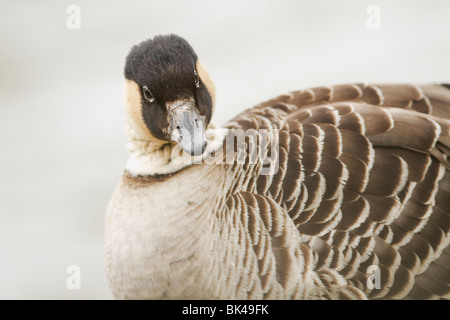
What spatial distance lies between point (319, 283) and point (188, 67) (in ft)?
3.27

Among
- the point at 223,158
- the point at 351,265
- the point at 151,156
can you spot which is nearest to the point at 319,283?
the point at 351,265

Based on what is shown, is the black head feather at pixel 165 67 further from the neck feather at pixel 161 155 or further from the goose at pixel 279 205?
the neck feather at pixel 161 155

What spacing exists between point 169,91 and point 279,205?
632 mm

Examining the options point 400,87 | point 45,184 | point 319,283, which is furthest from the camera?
point 45,184

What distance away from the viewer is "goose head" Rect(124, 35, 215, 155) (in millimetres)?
2650

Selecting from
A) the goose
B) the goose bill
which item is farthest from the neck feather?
the goose bill

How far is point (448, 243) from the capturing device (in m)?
2.76

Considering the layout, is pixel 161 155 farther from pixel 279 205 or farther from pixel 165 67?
pixel 279 205

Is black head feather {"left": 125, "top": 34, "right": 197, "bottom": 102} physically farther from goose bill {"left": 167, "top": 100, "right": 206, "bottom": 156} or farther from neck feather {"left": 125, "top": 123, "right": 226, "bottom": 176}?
neck feather {"left": 125, "top": 123, "right": 226, "bottom": 176}

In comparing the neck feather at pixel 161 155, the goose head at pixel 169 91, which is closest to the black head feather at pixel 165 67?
the goose head at pixel 169 91

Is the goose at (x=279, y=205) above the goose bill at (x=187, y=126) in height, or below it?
below

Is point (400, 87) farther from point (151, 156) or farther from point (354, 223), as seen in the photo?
point (151, 156)

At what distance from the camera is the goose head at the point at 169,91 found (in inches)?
104

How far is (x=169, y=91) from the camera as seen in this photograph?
8.82 ft
